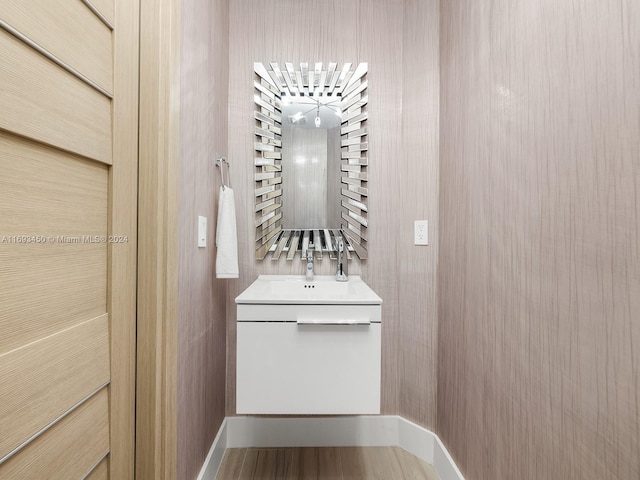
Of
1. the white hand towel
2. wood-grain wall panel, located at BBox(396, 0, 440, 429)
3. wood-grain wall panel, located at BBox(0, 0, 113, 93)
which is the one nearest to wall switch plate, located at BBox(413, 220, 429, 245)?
wood-grain wall panel, located at BBox(396, 0, 440, 429)

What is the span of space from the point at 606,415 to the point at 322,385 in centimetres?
83

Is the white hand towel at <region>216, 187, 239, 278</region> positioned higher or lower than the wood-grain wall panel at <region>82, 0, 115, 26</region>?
lower

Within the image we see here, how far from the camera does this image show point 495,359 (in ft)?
3.65

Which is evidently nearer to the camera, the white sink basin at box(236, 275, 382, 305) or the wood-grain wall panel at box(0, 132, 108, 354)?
the wood-grain wall panel at box(0, 132, 108, 354)

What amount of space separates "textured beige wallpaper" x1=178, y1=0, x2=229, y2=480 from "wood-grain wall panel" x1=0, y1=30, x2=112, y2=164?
0.32 m

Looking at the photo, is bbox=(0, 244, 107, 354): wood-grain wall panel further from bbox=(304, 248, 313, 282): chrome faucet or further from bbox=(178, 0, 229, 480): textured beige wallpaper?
bbox=(304, 248, 313, 282): chrome faucet

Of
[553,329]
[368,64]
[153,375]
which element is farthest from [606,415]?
[368,64]

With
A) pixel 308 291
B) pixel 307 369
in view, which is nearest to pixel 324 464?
pixel 307 369

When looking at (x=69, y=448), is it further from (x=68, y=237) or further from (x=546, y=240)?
(x=546, y=240)

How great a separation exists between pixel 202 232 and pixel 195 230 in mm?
77

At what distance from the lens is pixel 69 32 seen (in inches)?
26.3

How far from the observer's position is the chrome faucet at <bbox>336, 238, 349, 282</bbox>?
170 centimetres

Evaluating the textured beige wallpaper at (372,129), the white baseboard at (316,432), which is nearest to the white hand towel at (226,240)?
the textured beige wallpaper at (372,129)

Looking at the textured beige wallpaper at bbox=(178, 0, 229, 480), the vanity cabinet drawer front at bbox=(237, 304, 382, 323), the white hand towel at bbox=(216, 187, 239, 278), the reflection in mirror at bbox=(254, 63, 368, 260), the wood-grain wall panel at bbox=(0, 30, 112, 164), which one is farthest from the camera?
the reflection in mirror at bbox=(254, 63, 368, 260)
